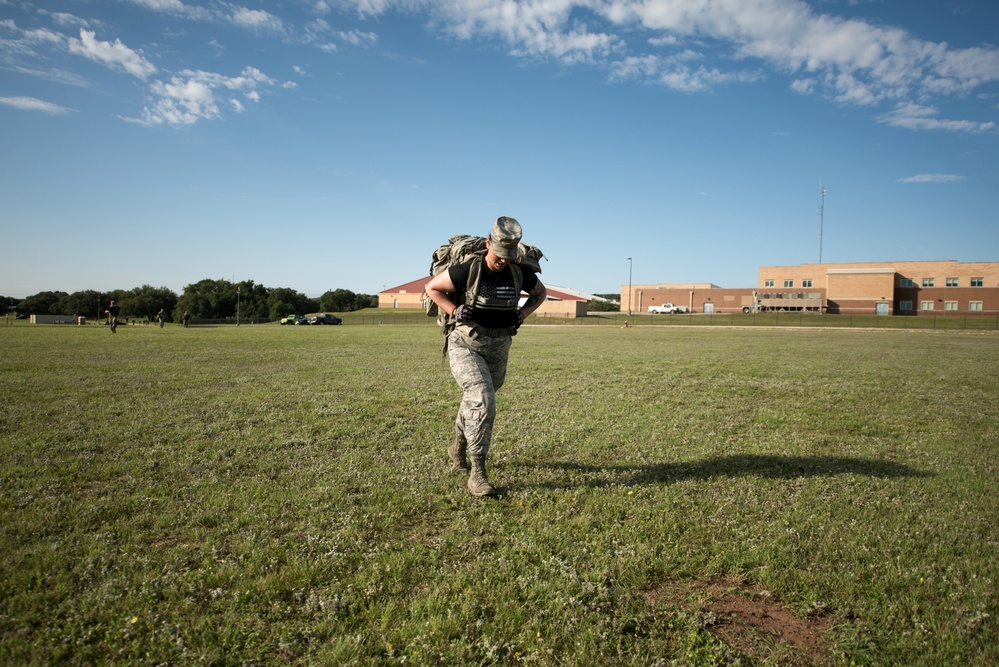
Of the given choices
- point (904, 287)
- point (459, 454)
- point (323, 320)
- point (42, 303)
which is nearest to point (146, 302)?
point (42, 303)

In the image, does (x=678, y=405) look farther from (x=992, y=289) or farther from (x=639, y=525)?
(x=992, y=289)

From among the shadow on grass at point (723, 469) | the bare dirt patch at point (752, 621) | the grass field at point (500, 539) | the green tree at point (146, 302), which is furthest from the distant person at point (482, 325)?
the green tree at point (146, 302)

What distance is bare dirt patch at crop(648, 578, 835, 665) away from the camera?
2818mm

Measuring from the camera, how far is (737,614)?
316 cm

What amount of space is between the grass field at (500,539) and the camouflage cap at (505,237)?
2282 mm

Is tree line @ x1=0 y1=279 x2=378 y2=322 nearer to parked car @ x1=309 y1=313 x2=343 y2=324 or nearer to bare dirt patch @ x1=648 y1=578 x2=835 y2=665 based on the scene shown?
parked car @ x1=309 y1=313 x2=343 y2=324

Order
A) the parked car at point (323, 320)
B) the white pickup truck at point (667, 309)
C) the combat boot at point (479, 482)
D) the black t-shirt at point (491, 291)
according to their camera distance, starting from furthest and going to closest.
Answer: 1. the white pickup truck at point (667, 309)
2. the parked car at point (323, 320)
3. the black t-shirt at point (491, 291)
4. the combat boot at point (479, 482)

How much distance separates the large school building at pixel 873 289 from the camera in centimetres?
8225

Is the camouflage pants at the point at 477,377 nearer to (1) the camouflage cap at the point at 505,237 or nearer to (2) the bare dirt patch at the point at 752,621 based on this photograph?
(1) the camouflage cap at the point at 505,237

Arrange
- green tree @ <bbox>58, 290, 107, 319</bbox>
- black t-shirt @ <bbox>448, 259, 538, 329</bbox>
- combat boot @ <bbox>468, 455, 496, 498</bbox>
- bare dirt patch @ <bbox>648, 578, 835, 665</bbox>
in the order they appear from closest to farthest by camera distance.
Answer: bare dirt patch @ <bbox>648, 578, 835, 665</bbox>
combat boot @ <bbox>468, 455, 496, 498</bbox>
black t-shirt @ <bbox>448, 259, 538, 329</bbox>
green tree @ <bbox>58, 290, 107, 319</bbox>

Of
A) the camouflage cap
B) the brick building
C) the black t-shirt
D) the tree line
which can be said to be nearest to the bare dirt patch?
the black t-shirt

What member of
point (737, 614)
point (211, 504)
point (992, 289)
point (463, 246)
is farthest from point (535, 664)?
point (992, 289)

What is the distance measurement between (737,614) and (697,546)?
2.64 feet

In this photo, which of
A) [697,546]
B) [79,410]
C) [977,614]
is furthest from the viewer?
[79,410]
